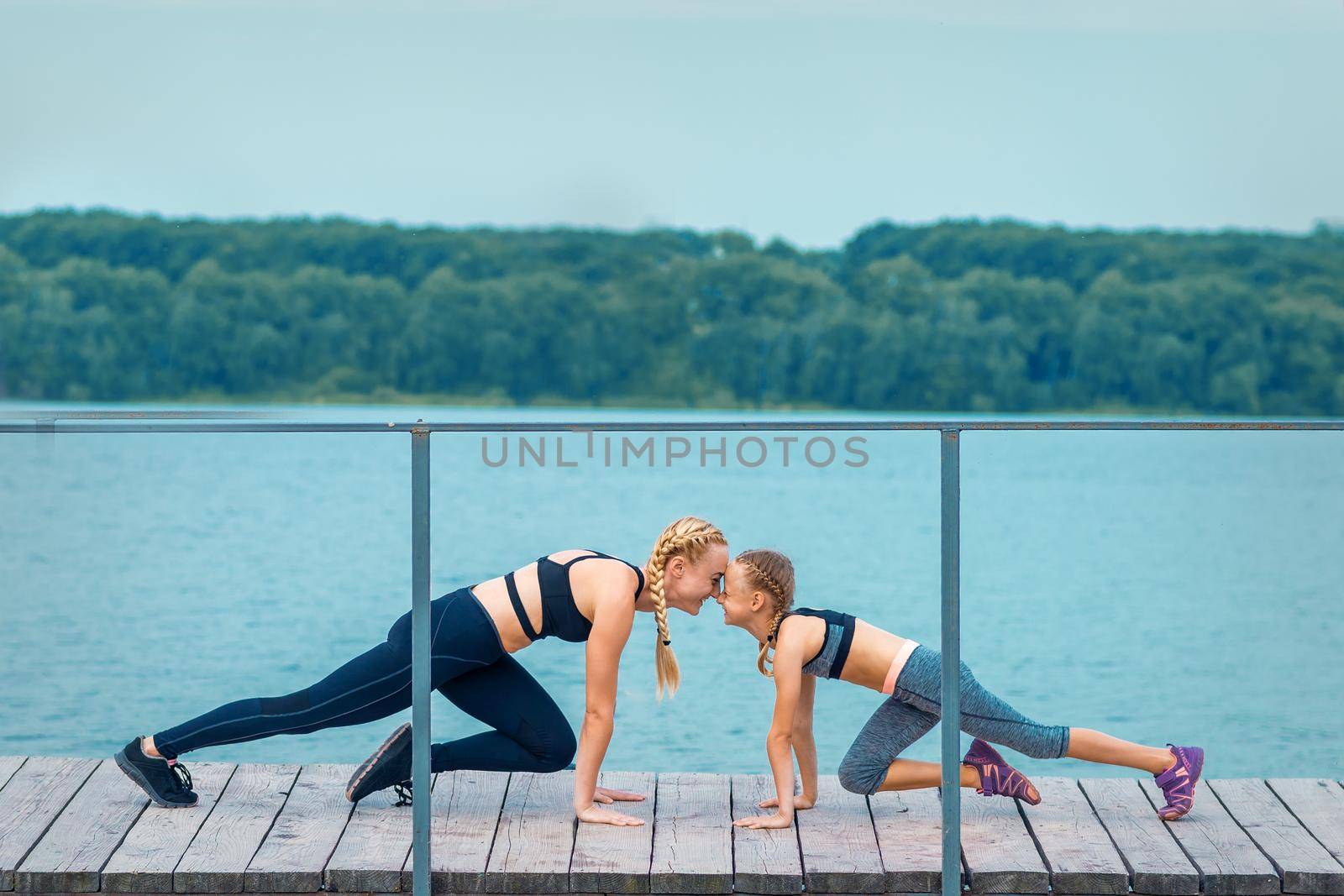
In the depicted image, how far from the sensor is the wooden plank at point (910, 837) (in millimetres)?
3367

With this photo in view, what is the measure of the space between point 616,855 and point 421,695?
2.00ft

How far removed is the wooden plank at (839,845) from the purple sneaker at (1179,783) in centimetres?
77

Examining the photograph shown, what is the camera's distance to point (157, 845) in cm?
349

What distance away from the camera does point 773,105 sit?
4806 cm

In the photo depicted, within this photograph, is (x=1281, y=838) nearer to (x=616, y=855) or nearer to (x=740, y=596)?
(x=740, y=596)

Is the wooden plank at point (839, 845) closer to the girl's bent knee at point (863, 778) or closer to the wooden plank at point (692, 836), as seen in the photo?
the girl's bent knee at point (863, 778)

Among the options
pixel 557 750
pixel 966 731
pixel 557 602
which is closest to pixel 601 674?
pixel 557 602

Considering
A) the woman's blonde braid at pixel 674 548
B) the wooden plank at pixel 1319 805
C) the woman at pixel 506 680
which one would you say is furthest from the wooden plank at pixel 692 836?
the wooden plank at pixel 1319 805

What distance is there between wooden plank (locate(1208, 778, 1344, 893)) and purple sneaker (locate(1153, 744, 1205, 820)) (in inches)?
5.7

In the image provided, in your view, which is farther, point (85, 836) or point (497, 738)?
point (497, 738)

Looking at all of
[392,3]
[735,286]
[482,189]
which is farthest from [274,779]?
[392,3]

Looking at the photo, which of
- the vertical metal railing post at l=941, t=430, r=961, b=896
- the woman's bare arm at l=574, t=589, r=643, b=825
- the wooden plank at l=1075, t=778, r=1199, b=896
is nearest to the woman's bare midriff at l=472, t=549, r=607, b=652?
the woman's bare arm at l=574, t=589, r=643, b=825

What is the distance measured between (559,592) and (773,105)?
4602cm

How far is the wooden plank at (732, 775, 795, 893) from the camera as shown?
3.33m
